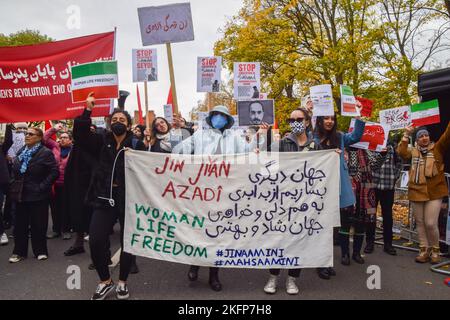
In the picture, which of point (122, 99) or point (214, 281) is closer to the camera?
point (214, 281)

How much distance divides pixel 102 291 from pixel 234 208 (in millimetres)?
1567

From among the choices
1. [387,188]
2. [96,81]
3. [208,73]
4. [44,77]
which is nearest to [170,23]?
[96,81]

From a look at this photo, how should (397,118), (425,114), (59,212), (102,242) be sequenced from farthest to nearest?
(59,212) → (397,118) → (425,114) → (102,242)

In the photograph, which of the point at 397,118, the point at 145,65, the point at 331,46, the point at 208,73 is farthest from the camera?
the point at 331,46

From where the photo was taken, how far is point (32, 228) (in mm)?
5371

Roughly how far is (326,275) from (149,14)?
13.7ft

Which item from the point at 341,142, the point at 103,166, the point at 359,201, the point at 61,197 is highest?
the point at 341,142

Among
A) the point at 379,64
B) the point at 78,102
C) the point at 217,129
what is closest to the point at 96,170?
the point at 78,102

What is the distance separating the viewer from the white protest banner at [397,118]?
19.4 ft

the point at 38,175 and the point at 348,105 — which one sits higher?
the point at 348,105

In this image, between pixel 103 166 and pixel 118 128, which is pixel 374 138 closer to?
pixel 118 128

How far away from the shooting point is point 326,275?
14.5 feet

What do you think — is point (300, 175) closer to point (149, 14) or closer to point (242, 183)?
point (242, 183)

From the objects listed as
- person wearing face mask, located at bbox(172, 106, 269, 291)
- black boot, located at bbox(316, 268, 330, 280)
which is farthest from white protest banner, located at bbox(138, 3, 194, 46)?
black boot, located at bbox(316, 268, 330, 280)
